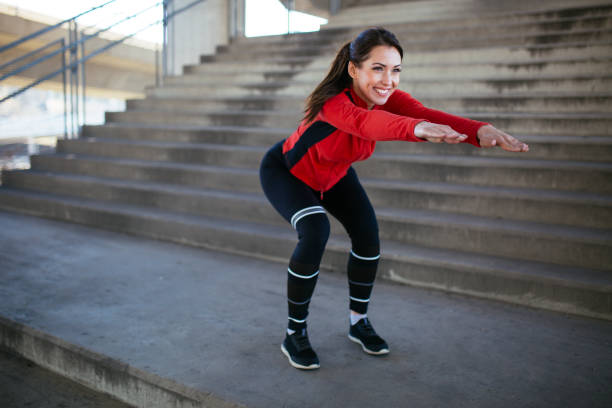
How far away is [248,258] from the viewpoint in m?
3.75

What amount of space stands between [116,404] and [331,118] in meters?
1.57

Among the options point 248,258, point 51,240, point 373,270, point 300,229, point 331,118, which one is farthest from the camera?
point 51,240

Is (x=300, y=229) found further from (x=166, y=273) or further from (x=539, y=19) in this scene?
(x=539, y=19)

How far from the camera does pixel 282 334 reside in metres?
2.44

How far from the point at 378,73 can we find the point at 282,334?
4.49ft

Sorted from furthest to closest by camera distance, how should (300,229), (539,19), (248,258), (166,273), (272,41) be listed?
1. (272,41)
2. (539,19)
3. (248,258)
4. (166,273)
5. (300,229)

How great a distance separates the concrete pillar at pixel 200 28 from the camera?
10016 millimetres

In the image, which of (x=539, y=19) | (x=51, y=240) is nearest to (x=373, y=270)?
(x=51, y=240)

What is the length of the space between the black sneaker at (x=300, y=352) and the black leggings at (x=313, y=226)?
45 millimetres

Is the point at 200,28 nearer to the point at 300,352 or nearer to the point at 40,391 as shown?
the point at 40,391

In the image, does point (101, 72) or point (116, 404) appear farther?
point (101, 72)

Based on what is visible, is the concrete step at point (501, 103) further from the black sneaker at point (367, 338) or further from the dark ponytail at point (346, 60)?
the black sneaker at point (367, 338)

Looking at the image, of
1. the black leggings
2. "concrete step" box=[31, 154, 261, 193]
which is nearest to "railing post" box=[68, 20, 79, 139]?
"concrete step" box=[31, 154, 261, 193]

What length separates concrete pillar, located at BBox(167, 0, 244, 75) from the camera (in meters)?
10.0
